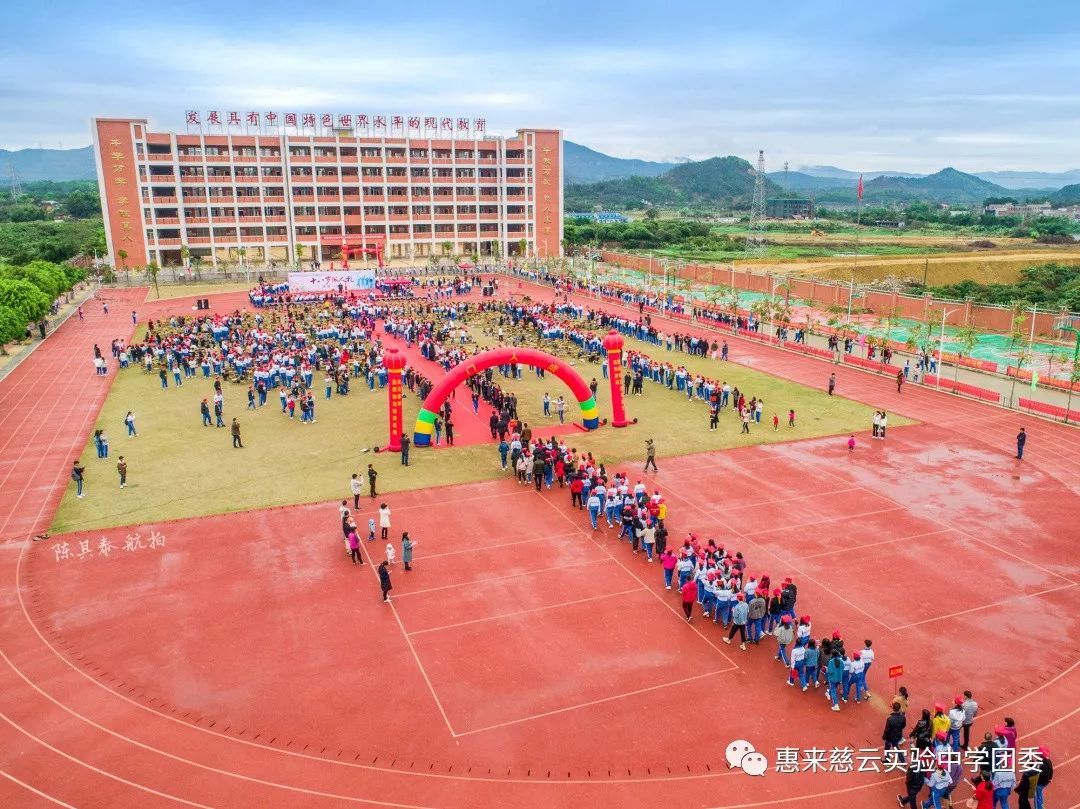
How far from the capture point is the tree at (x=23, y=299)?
38344mm

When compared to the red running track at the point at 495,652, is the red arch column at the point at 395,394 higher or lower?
higher

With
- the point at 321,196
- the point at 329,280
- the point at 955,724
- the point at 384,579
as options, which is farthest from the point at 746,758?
the point at 321,196

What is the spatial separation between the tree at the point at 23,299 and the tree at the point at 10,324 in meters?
0.33

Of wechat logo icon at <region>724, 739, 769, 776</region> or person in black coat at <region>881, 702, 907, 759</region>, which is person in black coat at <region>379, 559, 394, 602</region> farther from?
person in black coat at <region>881, 702, 907, 759</region>

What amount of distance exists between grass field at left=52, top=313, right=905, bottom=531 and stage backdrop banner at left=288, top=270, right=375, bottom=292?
25.7 meters

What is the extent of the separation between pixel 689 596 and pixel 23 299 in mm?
38704

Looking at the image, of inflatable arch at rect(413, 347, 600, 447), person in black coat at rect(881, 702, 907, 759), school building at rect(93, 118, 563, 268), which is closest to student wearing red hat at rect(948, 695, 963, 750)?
person in black coat at rect(881, 702, 907, 759)

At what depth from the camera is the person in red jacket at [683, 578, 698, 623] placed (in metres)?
14.4

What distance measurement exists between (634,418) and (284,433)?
12126mm

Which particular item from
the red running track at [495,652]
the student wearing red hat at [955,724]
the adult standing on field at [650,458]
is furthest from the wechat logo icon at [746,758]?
the adult standing on field at [650,458]

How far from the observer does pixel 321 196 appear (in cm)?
8025

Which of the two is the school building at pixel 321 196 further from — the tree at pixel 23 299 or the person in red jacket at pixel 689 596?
the person in red jacket at pixel 689 596

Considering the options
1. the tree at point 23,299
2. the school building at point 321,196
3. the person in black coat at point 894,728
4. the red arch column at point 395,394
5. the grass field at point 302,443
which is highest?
the school building at point 321,196

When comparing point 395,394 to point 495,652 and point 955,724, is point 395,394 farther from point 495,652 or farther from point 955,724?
point 955,724
